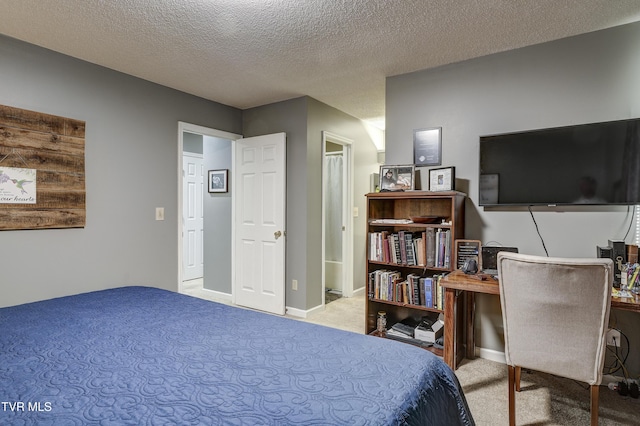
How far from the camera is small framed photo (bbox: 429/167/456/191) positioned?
9.04 feet

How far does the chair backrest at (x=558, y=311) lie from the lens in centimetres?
162

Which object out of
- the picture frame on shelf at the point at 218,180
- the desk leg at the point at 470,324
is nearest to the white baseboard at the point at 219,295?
the picture frame on shelf at the point at 218,180

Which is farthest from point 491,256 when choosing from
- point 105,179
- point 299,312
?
point 105,179

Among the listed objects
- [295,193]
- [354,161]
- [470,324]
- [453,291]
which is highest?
[354,161]

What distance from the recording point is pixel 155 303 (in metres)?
2.08

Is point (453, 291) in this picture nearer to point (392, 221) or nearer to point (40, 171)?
point (392, 221)

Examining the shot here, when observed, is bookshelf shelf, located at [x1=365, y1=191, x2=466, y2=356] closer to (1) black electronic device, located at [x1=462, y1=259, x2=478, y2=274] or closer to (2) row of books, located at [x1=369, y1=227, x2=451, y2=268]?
(2) row of books, located at [x1=369, y1=227, x2=451, y2=268]

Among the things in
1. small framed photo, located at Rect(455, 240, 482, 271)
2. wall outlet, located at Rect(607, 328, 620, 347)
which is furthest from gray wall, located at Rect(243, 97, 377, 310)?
wall outlet, located at Rect(607, 328, 620, 347)

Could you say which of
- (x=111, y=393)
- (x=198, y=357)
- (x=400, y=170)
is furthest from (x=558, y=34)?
(x=111, y=393)

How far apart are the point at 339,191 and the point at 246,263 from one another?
1.69 m

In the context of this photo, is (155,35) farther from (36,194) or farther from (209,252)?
(209,252)

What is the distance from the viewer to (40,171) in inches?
102

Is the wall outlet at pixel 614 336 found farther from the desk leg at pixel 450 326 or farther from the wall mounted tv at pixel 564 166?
the desk leg at pixel 450 326

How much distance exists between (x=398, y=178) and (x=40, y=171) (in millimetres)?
2829
